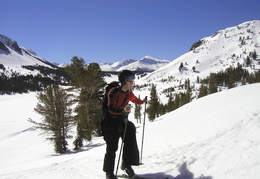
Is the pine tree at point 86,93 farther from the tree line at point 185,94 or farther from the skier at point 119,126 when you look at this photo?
the skier at point 119,126

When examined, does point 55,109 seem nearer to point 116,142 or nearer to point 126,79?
point 116,142

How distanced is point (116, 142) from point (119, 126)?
389 millimetres

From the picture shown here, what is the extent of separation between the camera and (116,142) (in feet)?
13.6

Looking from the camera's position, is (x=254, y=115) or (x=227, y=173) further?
(x=254, y=115)

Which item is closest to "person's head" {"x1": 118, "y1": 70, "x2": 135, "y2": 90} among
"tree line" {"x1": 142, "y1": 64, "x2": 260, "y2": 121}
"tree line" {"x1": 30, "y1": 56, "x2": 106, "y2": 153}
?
"tree line" {"x1": 30, "y1": 56, "x2": 106, "y2": 153}

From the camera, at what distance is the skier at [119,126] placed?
4.05m

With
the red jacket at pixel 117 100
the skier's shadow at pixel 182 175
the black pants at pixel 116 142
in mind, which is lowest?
the skier's shadow at pixel 182 175

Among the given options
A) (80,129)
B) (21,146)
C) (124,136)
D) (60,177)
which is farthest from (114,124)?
(21,146)

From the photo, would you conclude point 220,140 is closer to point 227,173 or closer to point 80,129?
point 227,173

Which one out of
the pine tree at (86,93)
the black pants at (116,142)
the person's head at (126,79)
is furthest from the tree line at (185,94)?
the person's head at (126,79)

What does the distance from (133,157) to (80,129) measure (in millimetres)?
16091

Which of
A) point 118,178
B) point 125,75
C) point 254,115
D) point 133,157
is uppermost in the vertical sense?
point 125,75

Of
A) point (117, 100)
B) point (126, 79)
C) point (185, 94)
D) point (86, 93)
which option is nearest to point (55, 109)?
point (86, 93)

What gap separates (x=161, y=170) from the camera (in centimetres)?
418
